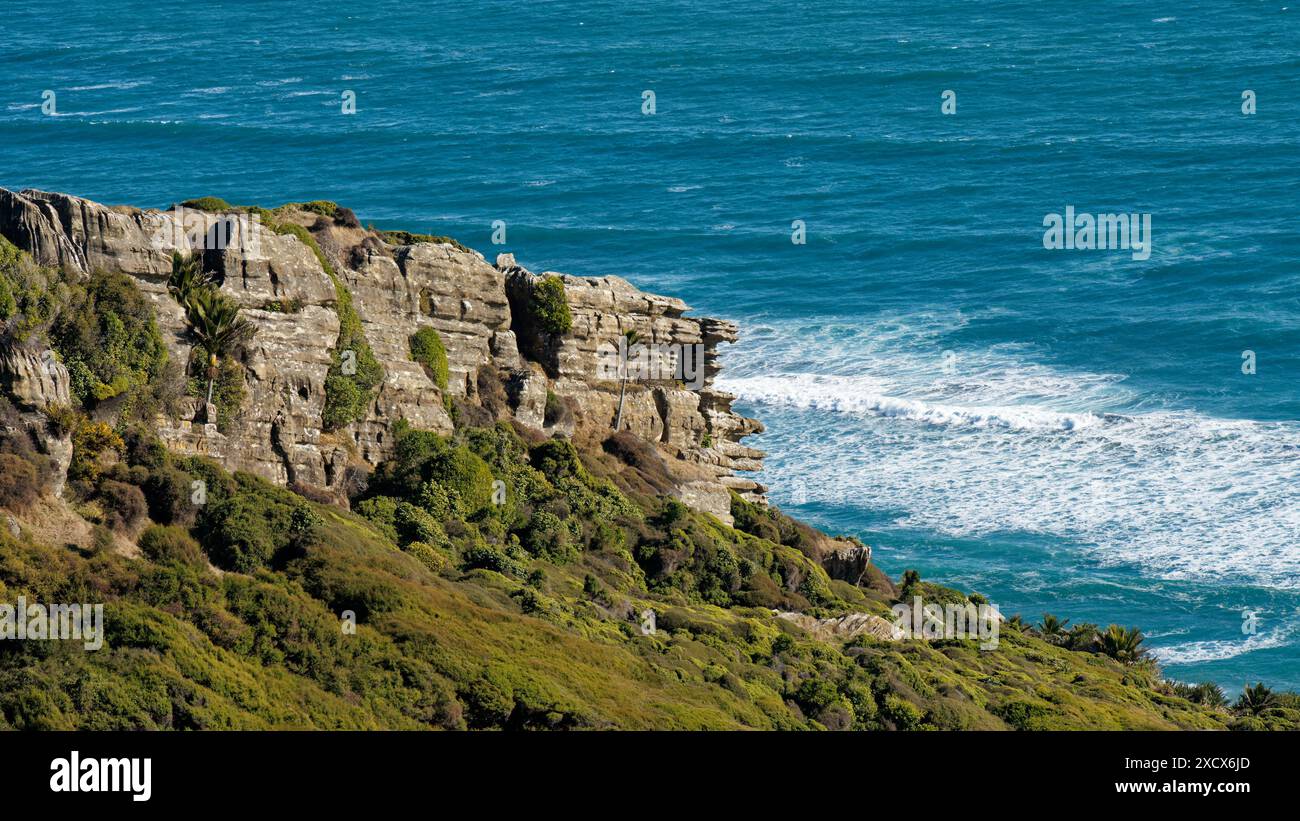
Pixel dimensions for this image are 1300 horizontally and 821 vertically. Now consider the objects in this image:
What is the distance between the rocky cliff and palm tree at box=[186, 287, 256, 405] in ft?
2.16

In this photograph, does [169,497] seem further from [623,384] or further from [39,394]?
[623,384]

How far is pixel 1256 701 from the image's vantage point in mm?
62750

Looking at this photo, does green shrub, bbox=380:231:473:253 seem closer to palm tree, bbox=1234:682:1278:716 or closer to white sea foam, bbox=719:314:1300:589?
white sea foam, bbox=719:314:1300:589

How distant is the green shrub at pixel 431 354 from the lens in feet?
197

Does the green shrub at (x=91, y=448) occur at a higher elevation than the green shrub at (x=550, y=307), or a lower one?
lower

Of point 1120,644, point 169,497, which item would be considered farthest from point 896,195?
point 169,497

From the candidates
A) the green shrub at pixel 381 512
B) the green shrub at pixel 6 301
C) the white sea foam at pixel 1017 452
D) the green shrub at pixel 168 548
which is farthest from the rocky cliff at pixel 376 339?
the white sea foam at pixel 1017 452

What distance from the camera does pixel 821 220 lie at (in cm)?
12744

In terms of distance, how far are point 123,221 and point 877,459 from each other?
48.8 meters

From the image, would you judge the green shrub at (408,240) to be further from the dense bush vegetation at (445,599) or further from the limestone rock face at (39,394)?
the limestone rock face at (39,394)

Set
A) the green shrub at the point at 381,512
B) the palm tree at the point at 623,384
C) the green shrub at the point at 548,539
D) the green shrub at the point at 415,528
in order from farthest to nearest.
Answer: the palm tree at the point at 623,384
the green shrub at the point at 548,539
the green shrub at the point at 415,528
the green shrub at the point at 381,512

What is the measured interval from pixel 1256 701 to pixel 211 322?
124ft

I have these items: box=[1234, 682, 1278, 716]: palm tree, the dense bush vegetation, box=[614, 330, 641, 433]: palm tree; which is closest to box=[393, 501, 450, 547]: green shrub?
the dense bush vegetation

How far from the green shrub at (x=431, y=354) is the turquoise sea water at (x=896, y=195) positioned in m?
27.0
